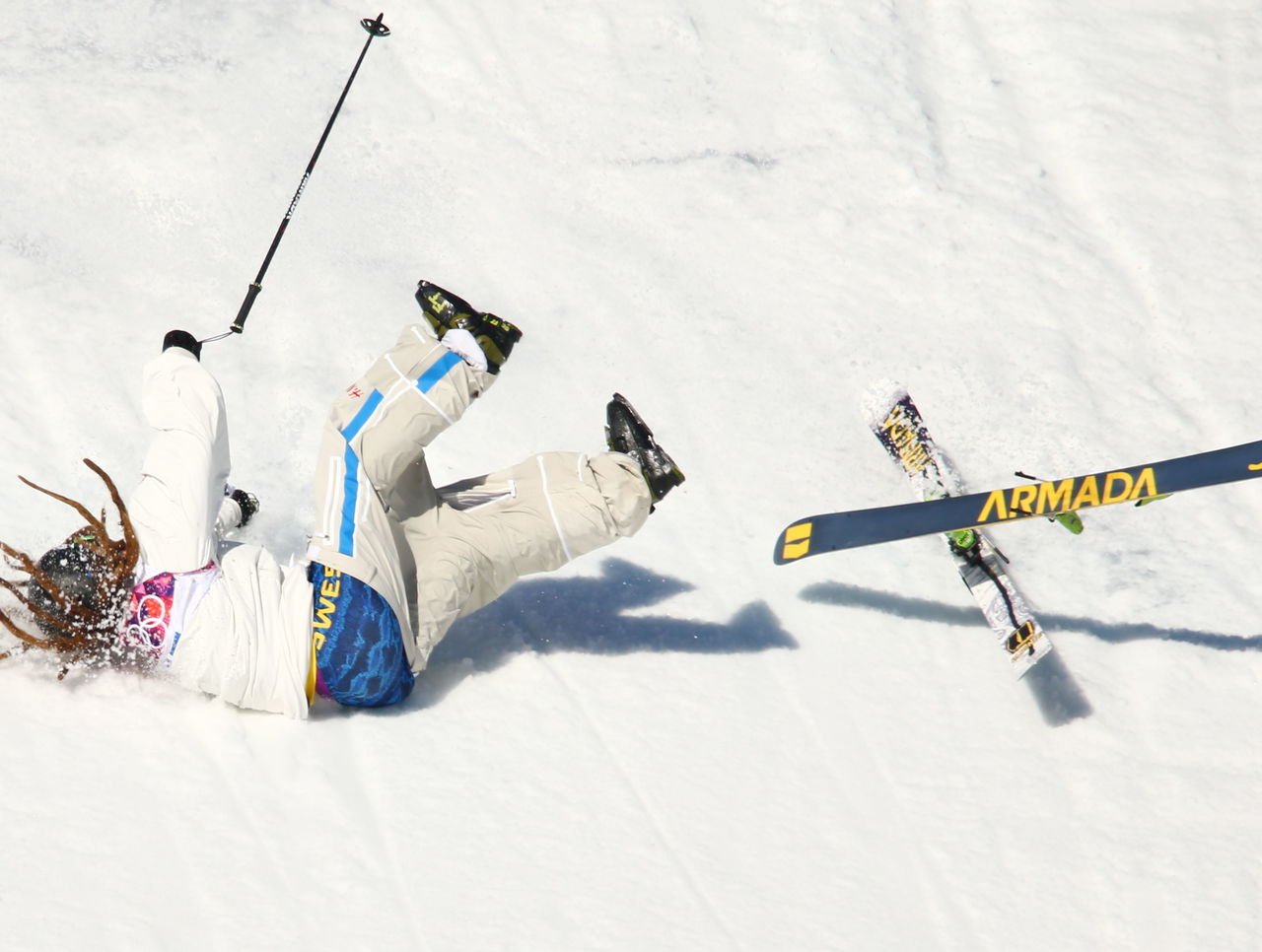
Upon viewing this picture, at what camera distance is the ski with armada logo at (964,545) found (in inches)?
162

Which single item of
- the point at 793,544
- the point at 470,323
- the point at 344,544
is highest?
the point at 470,323

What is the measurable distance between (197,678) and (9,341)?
80.2 inches

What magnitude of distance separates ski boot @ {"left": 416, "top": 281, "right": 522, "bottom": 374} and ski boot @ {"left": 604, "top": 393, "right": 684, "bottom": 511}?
14.9 inches

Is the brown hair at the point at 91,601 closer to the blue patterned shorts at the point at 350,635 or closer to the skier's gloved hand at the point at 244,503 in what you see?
the blue patterned shorts at the point at 350,635

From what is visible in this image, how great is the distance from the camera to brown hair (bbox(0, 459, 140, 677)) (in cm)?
320

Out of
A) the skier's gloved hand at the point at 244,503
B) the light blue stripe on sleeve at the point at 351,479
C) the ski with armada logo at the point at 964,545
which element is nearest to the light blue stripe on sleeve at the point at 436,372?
the light blue stripe on sleeve at the point at 351,479

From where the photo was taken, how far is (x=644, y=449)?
365 cm

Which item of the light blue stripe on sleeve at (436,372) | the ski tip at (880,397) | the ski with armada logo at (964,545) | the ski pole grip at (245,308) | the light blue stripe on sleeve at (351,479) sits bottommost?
the ski with armada logo at (964,545)

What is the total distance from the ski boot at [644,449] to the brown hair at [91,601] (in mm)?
1361

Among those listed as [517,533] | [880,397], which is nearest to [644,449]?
[517,533]

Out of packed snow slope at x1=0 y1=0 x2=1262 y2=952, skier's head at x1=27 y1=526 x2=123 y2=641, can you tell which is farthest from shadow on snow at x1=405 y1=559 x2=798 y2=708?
skier's head at x1=27 y1=526 x2=123 y2=641

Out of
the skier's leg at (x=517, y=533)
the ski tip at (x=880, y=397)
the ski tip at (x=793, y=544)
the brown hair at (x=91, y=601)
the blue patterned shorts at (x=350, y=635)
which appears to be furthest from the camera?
the ski tip at (x=880, y=397)

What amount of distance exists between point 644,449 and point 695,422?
1395 mm

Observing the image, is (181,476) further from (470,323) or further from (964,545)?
(964,545)
